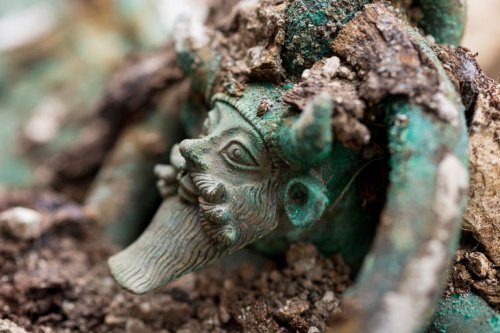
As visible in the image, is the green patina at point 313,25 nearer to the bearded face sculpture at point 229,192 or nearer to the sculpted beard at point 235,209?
the bearded face sculpture at point 229,192

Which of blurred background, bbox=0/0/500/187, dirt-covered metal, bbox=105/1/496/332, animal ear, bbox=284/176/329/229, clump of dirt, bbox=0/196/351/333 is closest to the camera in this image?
dirt-covered metal, bbox=105/1/496/332

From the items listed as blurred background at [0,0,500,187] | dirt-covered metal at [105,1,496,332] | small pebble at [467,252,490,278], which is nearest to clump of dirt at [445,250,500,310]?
small pebble at [467,252,490,278]

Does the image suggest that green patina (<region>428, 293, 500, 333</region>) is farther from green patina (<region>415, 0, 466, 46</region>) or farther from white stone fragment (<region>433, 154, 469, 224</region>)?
green patina (<region>415, 0, 466, 46</region>)

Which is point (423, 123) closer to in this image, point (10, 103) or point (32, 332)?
point (32, 332)

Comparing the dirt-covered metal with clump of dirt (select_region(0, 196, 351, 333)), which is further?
clump of dirt (select_region(0, 196, 351, 333))

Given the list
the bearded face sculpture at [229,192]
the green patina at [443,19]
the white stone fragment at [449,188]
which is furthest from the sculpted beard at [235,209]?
the green patina at [443,19]

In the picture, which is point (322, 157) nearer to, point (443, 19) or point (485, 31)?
point (443, 19)
